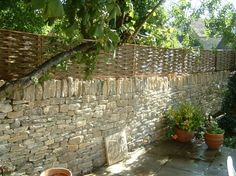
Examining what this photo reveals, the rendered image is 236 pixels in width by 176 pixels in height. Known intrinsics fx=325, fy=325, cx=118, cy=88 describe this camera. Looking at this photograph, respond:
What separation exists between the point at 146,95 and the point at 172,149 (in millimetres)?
1412

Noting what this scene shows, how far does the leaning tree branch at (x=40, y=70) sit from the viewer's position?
387cm

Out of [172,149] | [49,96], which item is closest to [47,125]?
[49,96]

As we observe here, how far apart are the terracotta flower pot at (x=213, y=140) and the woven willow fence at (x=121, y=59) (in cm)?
198

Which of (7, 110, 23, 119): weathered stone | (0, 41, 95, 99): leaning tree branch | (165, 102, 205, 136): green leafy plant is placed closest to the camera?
(0, 41, 95, 99): leaning tree branch

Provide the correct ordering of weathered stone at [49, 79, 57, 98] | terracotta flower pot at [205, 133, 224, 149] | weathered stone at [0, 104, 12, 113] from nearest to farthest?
weathered stone at [0, 104, 12, 113]
weathered stone at [49, 79, 57, 98]
terracotta flower pot at [205, 133, 224, 149]

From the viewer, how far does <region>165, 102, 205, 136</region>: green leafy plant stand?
808 cm

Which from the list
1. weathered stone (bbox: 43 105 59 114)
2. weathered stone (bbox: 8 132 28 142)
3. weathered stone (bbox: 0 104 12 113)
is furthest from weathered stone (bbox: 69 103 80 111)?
weathered stone (bbox: 0 104 12 113)

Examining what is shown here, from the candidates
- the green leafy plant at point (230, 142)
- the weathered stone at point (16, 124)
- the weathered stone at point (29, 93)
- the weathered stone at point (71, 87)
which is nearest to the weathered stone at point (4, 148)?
the weathered stone at point (16, 124)

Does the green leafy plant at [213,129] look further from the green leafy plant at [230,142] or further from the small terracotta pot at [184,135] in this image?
the green leafy plant at [230,142]

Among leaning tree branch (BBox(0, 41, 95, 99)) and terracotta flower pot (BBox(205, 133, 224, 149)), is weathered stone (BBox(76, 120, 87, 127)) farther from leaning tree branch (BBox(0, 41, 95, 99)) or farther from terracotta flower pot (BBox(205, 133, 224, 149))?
terracotta flower pot (BBox(205, 133, 224, 149))

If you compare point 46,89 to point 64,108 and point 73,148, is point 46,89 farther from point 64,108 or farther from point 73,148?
point 73,148

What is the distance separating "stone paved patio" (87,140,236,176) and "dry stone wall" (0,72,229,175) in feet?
1.01

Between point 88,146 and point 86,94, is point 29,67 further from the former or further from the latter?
point 88,146

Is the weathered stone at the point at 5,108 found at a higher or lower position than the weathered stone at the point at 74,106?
higher
